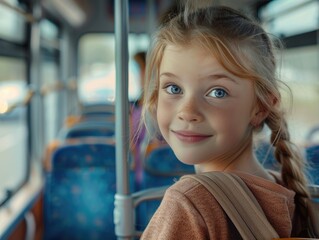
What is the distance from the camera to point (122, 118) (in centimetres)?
133

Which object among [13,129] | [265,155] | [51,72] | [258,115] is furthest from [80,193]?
[51,72]

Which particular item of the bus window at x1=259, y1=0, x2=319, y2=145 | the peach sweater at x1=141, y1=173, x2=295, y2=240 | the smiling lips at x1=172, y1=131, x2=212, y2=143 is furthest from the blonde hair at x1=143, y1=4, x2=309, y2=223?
the bus window at x1=259, y1=0, x2=319, y2=145

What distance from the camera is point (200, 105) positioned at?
936mm

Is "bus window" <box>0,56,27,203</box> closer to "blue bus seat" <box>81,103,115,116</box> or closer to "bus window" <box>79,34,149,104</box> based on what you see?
"blue bus seat" <box>81,103,115,116</box>

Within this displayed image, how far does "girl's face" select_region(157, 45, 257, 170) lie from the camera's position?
0.94 m

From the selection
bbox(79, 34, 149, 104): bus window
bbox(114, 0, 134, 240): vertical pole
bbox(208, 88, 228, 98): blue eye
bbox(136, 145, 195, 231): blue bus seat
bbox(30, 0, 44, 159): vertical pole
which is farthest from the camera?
bbox(79, 34, 149, 104): bus window

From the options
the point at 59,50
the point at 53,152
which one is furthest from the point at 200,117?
the point at 59,50

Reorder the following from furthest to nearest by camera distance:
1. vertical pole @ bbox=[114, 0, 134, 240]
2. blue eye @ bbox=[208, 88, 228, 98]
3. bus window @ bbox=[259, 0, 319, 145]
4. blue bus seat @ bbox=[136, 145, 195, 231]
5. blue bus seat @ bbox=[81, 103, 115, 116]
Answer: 1. blue bus seat @ bbox=[81, 103, 115, 116]
2. bus window @ bbox=[259, 0, 319, 145]
3. blue bus seat @ bbox=[136, 145, 195, 231]
4. vertical pole @ bbox=[114, 0, 134, 240]
5. blue eye @ bbox=[208, 88, 228, 98]

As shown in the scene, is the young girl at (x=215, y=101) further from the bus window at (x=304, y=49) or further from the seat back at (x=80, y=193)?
the bus window at (x=304, y=49)

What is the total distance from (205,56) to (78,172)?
75.8 inches

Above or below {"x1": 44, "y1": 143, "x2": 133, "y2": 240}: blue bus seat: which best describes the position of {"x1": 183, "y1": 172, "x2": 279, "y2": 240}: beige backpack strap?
above

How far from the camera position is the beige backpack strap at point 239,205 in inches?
34.0

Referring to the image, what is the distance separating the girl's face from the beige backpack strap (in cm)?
9

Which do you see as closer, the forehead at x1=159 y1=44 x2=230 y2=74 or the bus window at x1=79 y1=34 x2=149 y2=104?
the forehead at x1=159 y1=44 x2=230 y2=74
